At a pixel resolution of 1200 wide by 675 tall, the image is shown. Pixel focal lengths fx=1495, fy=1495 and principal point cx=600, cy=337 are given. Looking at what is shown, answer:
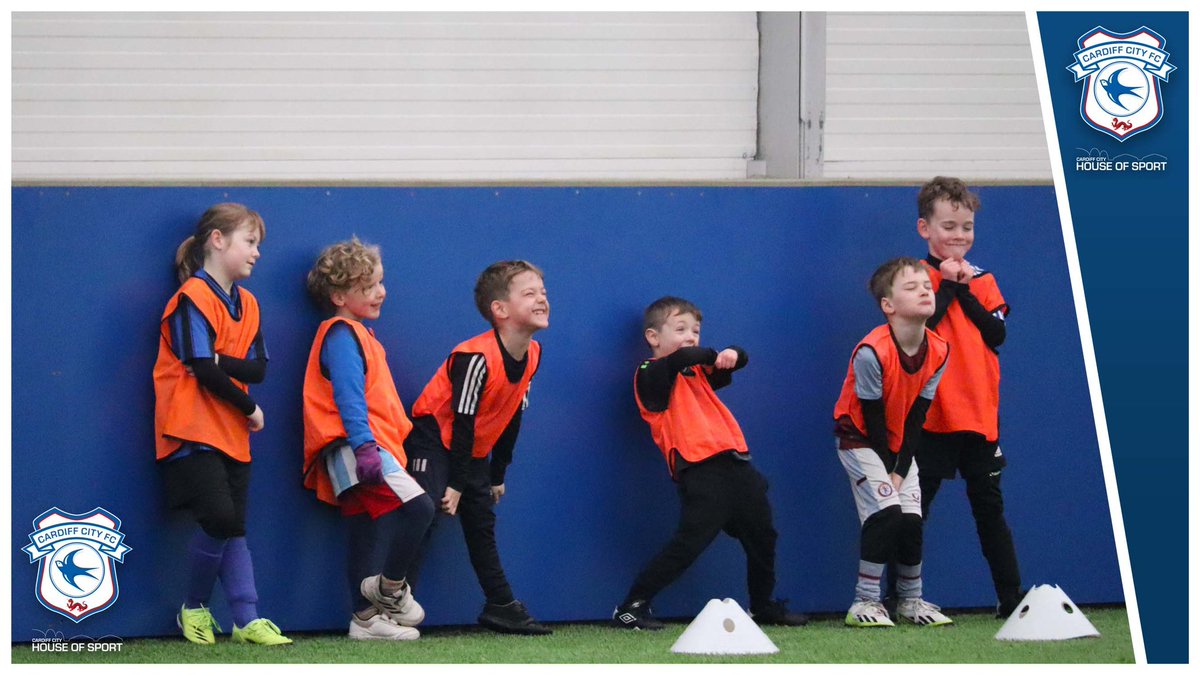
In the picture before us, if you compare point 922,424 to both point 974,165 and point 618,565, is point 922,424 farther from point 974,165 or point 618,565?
point 974,165

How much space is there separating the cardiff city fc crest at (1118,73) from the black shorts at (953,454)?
1164 mm

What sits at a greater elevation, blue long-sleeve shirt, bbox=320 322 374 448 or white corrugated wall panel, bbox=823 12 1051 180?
white corrugated wall panel, bbox=823 12 1051 180

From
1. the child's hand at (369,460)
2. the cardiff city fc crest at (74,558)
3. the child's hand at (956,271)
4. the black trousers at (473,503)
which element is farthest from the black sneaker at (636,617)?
the cardiff city fc crest at (74,558)

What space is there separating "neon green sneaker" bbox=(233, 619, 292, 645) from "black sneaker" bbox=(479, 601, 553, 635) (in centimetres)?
68

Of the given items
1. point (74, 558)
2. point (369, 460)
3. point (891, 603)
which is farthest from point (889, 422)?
point (74, 558)

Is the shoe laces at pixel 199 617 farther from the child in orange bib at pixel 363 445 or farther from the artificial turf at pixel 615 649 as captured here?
the child in orange bib at pixel 363 445

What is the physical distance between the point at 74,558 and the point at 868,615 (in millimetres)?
2664

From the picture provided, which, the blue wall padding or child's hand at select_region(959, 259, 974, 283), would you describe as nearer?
the blue wall padding

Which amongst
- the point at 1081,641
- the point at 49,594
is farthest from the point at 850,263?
the point at 49,594

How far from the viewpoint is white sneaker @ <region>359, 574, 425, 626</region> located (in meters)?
4.86

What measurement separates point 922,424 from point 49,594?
9.79 ft

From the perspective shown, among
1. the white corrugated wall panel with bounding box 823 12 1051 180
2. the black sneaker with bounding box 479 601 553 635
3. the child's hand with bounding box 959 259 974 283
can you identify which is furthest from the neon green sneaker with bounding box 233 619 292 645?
the white corrugated wall panel with bounding box 823 12 1051 180

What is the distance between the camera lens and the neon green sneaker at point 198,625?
4820mm

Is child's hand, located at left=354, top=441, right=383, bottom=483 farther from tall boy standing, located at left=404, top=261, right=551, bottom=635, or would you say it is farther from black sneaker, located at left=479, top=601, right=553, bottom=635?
black sneaker, located at left=479, top=601, right=553, bottom=635
